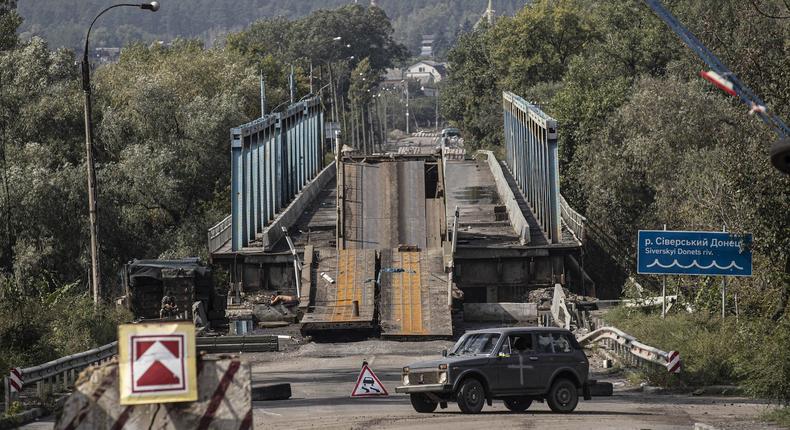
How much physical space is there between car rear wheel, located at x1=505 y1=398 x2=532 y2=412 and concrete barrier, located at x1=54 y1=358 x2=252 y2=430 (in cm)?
1131

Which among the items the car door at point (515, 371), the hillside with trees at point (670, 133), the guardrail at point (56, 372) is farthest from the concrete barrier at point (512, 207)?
the car door at point (515, 371)

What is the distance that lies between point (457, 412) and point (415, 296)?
17431 millimetres

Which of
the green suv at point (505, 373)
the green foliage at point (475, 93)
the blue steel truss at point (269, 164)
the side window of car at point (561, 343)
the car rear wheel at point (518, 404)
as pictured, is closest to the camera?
the green suv at point (505, 373)

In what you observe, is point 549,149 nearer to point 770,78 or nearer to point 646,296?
point 646,296

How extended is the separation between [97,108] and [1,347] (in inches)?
1642

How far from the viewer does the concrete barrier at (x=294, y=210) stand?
4728 cm

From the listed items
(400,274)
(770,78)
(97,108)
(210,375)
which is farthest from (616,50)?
(210,375)

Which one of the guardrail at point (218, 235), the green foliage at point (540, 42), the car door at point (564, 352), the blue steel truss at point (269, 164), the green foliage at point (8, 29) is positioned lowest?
the car door at point (564, 352)

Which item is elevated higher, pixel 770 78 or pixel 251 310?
pixel 770 78

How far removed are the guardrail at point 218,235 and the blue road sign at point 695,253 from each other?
20724mm

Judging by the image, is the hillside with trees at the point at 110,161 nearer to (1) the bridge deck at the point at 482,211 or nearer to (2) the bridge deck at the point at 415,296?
(2) the bridge deck at the point at 415,296

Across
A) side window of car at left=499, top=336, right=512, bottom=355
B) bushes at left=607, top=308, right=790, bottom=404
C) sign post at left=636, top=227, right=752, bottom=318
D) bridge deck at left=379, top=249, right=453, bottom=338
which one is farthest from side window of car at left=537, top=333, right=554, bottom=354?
bridge deck at left=379, top=249, right=453, bottom=338

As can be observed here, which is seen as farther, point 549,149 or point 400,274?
point 549,149

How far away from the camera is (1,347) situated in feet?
87.8
